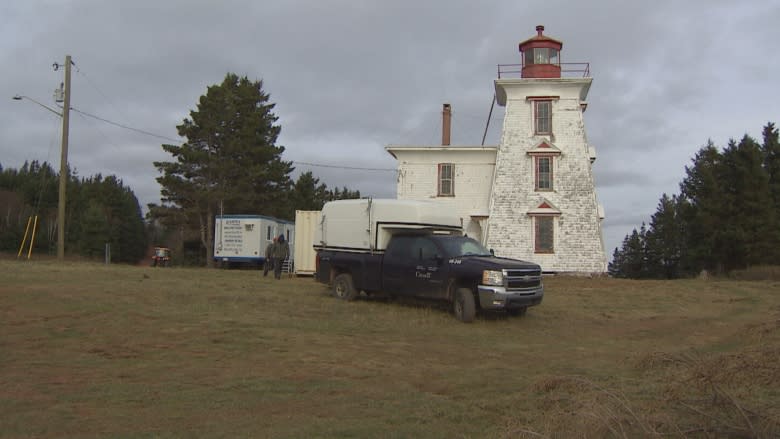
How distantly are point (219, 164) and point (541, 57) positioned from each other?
26.2m

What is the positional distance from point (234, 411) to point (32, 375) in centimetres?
285

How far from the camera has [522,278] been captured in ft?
42.0

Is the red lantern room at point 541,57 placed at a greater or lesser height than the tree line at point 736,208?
greater

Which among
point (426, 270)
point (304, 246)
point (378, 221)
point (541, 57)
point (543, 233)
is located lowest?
point (426, 270)

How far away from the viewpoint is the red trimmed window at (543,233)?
2864cm

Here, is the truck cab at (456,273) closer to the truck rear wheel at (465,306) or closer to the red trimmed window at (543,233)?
the truck rear wheel at (465,306)

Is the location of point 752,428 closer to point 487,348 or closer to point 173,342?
point 487,348

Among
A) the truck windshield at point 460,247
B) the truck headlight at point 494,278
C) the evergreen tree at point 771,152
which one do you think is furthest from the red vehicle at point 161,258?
the evergreen tree at point 771,152

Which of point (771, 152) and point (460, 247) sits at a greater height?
point (771, 152)

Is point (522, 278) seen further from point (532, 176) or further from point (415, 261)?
point (532, 176)

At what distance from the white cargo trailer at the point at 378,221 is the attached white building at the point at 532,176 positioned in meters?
12.4

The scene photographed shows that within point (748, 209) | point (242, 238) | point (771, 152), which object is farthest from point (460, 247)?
point (771, 152)

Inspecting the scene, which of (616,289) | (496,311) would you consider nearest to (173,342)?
(496,311)

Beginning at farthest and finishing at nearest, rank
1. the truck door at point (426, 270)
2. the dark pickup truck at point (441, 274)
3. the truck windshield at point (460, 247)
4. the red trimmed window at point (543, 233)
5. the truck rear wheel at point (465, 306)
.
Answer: the red trimmed window at point (543, 233)
the truck windshield at point (460, 247)
the truck door at point (426, 270)
the truck rear wheel at point (465, 306)
the dark pickup truck at point (441, 274)
